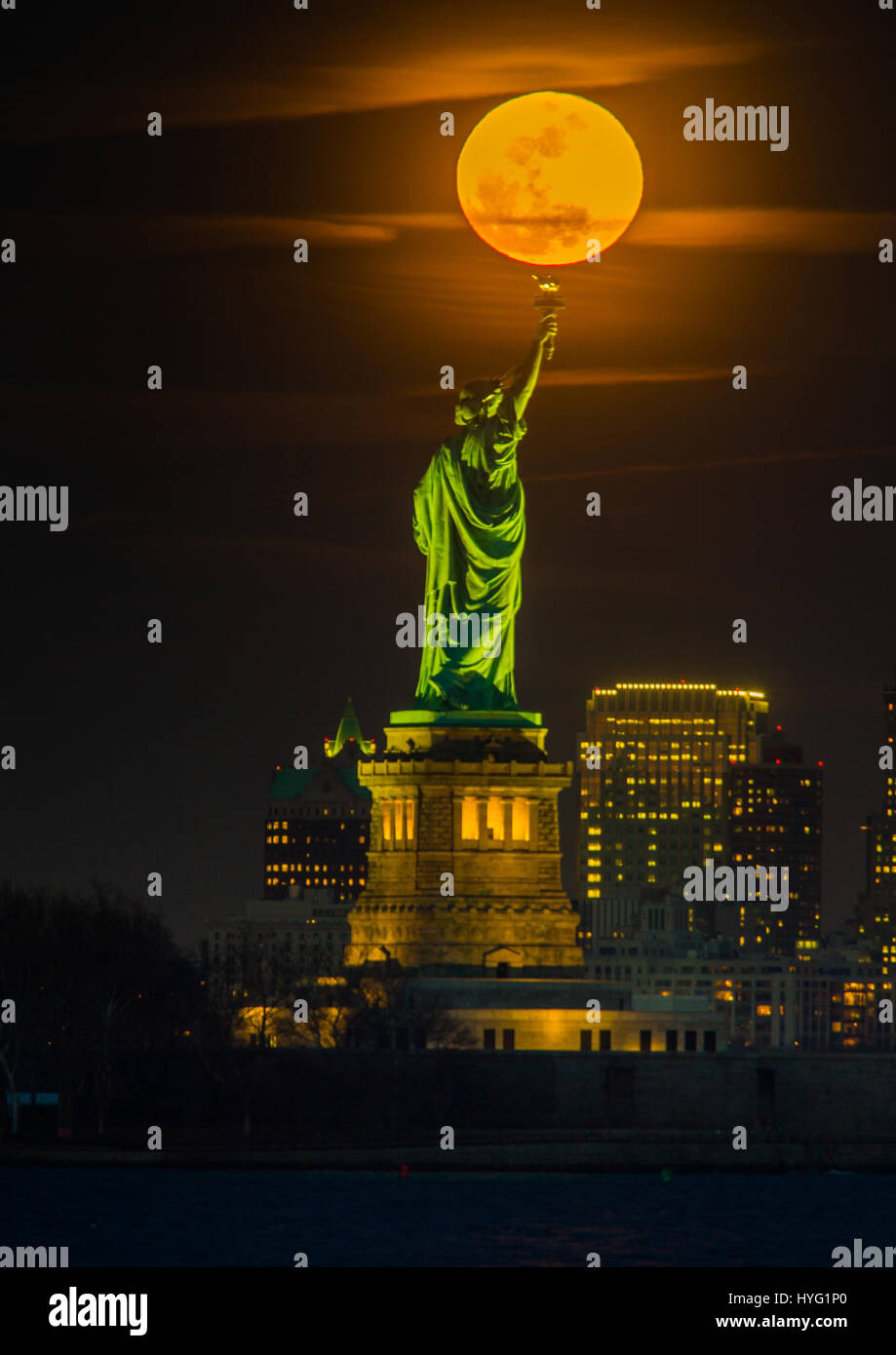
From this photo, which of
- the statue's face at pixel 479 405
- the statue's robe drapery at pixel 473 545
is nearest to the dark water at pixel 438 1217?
the statue's robe drapery at pixel 473 545

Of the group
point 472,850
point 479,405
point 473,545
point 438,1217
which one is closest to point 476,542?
point 473,545

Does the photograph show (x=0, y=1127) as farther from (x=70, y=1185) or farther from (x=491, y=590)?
(x=491, y=590)

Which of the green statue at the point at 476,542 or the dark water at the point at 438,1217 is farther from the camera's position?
the green statue at the point at 476,542

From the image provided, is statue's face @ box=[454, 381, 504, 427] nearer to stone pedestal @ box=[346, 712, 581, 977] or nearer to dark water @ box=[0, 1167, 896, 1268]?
stone pedestal @ box=[346, 712, 581, 977]

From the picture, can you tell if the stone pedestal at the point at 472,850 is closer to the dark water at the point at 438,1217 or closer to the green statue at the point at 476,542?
the green statue at the point at 476,542
